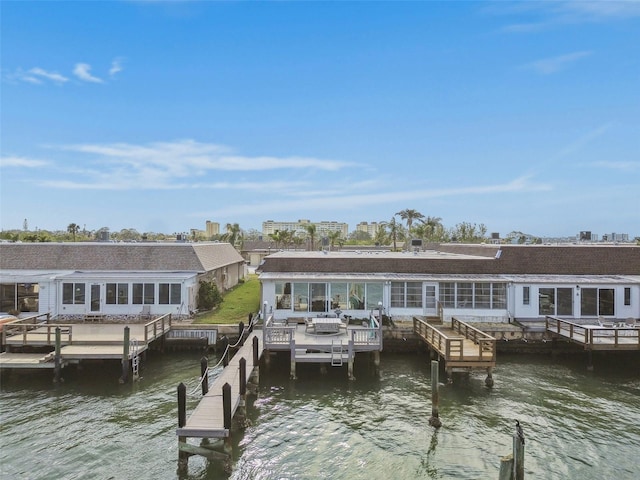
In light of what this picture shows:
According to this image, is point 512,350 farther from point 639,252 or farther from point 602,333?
point 639,252

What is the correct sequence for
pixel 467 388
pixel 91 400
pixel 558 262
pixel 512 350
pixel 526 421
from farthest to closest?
pixel 558 262
pixel 512 350
pixel 467 388
pixel 91 400
pixel 526 421

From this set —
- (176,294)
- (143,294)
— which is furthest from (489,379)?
(143,294)

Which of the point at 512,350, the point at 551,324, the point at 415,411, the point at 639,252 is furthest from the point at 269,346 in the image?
the point at 639,252

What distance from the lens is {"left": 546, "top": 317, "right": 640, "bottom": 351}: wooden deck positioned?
19188mm

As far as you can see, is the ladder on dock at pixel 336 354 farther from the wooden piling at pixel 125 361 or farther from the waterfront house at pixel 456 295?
the wooden piling at pixel 125 361

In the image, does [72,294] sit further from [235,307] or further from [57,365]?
[235,307]

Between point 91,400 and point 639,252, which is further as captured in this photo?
point 639,252

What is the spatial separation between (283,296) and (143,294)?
8.94m

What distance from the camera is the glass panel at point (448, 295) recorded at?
2447cm

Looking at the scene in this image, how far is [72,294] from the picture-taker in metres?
25.2

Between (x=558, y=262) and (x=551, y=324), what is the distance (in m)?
5.69

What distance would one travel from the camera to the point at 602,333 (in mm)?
20672

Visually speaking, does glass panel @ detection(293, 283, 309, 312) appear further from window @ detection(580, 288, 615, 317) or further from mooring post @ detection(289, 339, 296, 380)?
window @ detection(580, 288, 615, 317)

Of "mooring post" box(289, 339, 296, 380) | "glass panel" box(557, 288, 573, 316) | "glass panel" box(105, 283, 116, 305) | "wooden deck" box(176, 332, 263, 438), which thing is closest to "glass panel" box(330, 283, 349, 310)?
"mooring post" box(289, 339, 296, 380)
